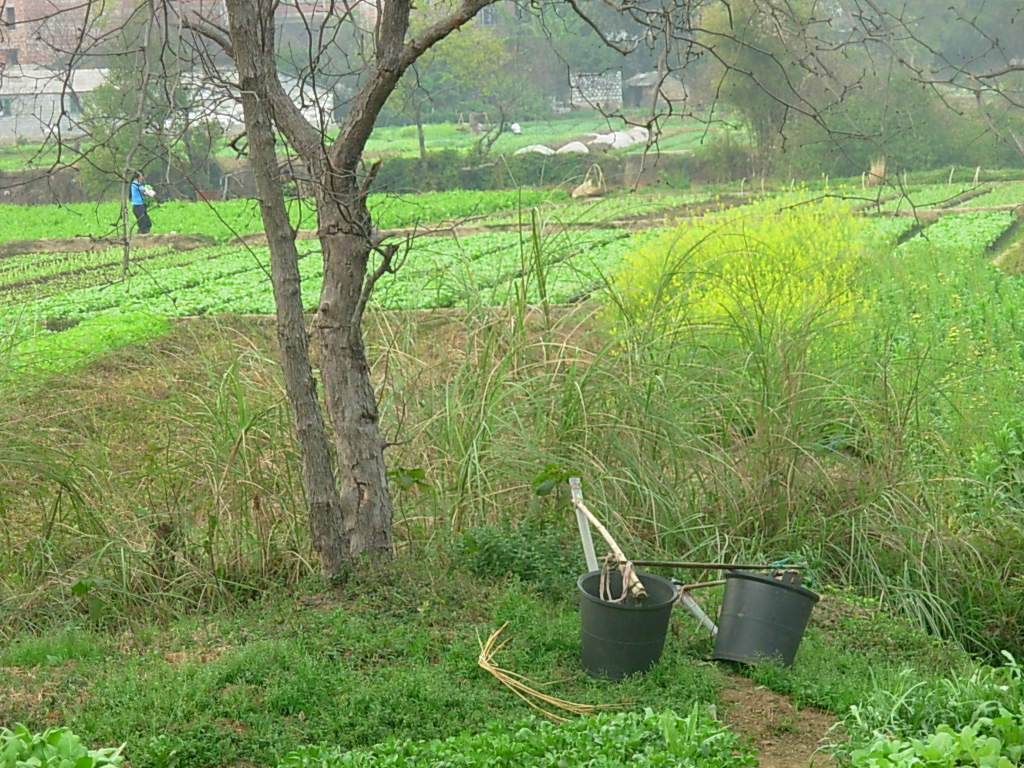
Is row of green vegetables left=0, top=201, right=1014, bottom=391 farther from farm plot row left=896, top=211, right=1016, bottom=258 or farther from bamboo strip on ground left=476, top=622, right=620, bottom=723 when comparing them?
bamboo strip on ground left=476, top=622, right=620, bottom=723

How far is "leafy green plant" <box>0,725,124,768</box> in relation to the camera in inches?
103

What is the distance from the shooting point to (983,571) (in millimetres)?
5617

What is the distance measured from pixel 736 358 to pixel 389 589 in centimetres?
276

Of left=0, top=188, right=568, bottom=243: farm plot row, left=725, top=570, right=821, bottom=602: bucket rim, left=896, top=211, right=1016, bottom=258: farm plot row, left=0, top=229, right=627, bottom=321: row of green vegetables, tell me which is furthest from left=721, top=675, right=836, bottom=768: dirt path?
left=0, top=188, right=568, bottom=243: farm plot row

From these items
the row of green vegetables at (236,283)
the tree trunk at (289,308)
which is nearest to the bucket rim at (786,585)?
→ the tree trunk at (289,308)

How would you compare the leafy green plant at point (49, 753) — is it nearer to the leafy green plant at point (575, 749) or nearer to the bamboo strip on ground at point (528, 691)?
the leafy green plant at point (575, 749)

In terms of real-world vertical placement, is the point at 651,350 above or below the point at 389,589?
above

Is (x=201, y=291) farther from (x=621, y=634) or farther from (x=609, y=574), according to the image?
(x=621, y=634)

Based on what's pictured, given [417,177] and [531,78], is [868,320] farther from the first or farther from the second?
[531,78]

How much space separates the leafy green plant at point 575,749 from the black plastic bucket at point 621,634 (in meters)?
0.61

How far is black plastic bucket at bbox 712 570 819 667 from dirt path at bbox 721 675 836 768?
0.43 feet

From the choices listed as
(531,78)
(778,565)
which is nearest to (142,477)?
(778,565)

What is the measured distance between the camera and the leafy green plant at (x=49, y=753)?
262 cm

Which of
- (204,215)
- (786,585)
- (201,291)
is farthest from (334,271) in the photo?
(204,215)
